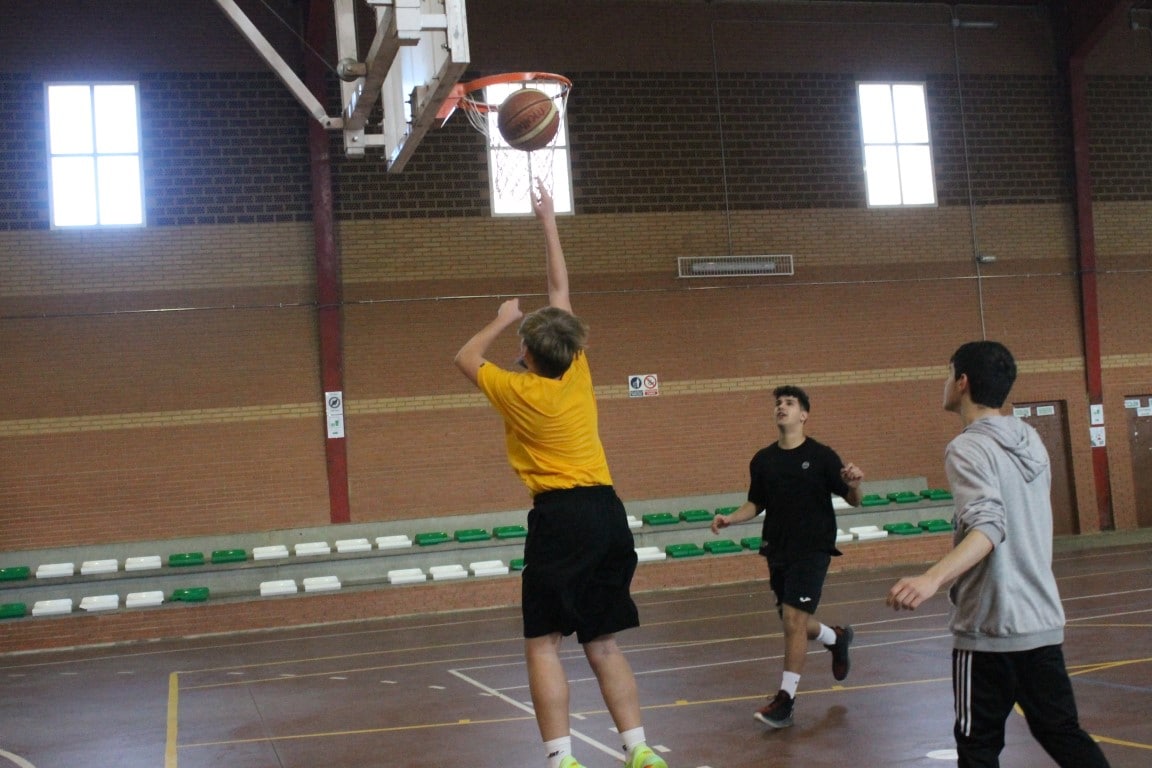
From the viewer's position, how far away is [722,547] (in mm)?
15641

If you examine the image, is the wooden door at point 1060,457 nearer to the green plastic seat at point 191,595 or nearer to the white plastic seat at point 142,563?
the green plastic seat at point 191,595

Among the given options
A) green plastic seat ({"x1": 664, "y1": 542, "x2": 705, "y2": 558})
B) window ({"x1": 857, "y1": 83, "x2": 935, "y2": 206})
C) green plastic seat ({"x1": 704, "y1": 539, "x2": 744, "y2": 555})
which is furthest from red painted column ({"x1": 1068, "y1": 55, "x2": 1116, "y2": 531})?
green plastic seat ({"x1": 664, "y1": 542, "x2": 705, "y2": 558})

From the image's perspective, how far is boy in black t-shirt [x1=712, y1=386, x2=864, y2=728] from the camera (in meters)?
6.41

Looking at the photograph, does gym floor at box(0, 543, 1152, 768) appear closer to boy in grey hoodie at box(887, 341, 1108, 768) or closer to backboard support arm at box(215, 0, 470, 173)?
boy in grey hoodie at box(887, 341, 1108, 768)

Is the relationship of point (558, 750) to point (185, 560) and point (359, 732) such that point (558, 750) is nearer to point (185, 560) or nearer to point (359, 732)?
point (359, 732)

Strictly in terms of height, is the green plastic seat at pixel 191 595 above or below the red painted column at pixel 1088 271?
below

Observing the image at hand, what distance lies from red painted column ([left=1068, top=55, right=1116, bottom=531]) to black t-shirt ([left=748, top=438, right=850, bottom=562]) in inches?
530

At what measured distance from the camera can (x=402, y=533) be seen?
15719 millimetres

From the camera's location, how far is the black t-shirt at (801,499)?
652 cm

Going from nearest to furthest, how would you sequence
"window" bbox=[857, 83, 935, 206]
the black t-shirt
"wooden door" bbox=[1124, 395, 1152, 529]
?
the black t-shirt → "window" bbox=[857, 83, 935, 206] → "wooden door" bbox=[1124, 395, 1152, 529]

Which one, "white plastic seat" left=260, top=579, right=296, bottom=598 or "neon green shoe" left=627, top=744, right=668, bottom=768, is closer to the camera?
"neon green shoe" left=627, top=744, right=668, bottom=768

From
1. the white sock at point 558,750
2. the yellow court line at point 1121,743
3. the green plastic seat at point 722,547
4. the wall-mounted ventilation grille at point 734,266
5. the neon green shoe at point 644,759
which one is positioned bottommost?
the green plastic seat at point 722,547

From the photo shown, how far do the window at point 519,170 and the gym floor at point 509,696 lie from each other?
5.54 metres

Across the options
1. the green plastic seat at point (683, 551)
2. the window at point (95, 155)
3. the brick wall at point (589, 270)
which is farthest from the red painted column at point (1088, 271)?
the window at point (95, 155)
